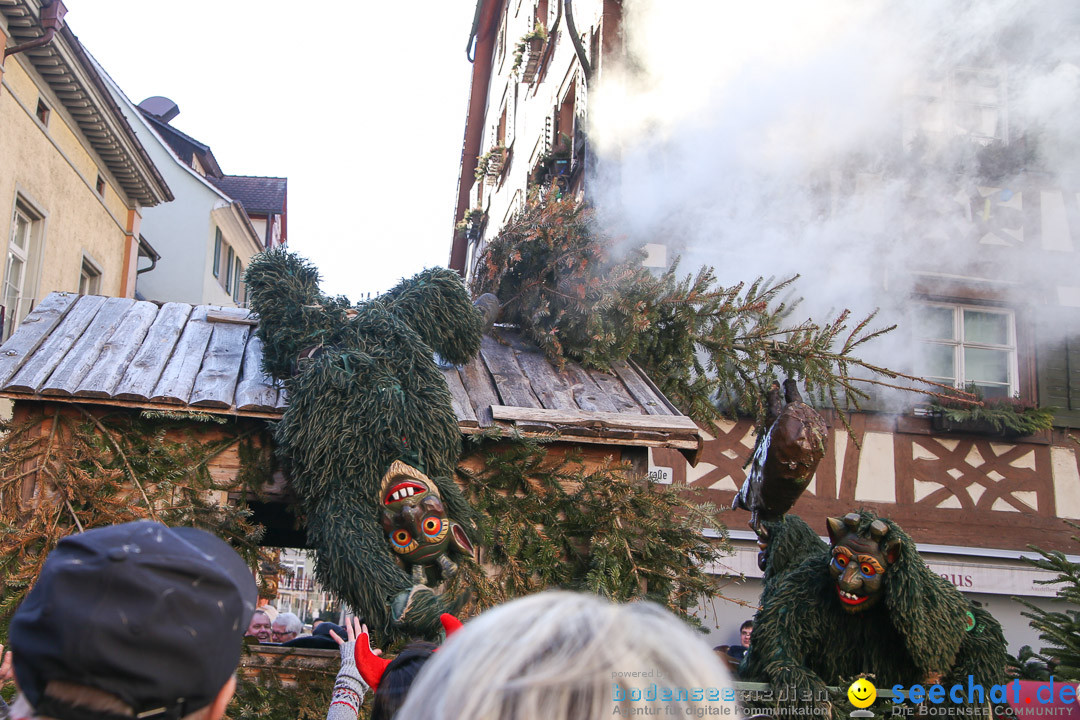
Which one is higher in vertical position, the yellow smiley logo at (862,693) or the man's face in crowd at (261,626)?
the yellow smiley logo at (862,693)

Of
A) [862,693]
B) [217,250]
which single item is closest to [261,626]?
[862,693]

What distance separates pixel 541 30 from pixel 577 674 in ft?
43.2

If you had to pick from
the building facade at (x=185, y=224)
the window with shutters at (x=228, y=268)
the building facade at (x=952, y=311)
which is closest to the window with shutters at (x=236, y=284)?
the window with shutters at (x=228, y=268)

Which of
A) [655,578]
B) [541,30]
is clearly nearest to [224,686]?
[655,578]

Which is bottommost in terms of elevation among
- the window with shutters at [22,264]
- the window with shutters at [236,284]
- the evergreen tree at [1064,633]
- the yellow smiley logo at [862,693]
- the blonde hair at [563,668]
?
the yellow smiley logo at [862,693]

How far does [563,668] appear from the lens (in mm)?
992

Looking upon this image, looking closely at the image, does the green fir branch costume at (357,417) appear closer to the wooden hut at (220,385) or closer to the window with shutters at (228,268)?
the wooden hut at (220,385)

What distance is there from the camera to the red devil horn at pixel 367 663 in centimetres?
256

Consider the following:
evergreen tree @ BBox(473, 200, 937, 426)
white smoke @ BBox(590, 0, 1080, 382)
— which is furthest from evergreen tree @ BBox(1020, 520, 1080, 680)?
white smoke @ BBox(590, 0, 1080, 382)

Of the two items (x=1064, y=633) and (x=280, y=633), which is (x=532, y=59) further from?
(x=1064, y=633)

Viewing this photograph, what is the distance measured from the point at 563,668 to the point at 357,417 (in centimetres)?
338

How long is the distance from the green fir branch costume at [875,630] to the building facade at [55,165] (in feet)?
30.0

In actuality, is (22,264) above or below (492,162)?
below

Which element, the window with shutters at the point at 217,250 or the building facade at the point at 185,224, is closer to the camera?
the building facade at the point at 185,224
